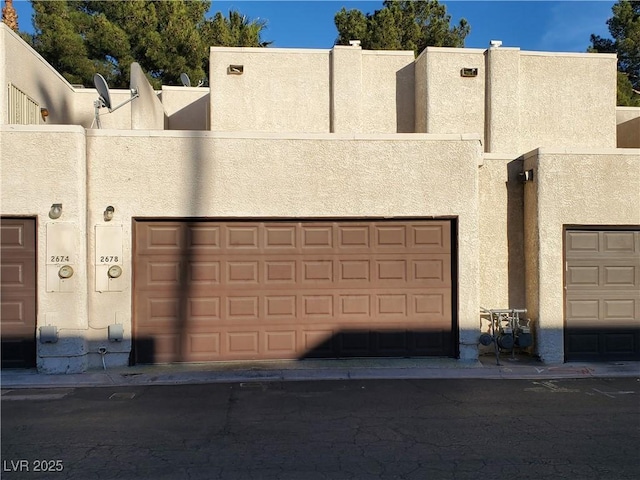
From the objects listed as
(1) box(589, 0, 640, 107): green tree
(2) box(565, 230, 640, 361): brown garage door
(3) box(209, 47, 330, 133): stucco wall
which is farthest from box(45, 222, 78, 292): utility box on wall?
(1) box(589, 0, 640, 107): green tree

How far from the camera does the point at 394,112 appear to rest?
12.4 metres

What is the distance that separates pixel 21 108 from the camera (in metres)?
10.2

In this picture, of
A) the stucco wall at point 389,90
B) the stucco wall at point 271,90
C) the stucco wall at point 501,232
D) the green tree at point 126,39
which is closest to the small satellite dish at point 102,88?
the stucco wall at point 271,90

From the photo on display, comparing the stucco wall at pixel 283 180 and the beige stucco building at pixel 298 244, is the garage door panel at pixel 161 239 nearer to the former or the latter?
the beige stucco building at pixel 298 244

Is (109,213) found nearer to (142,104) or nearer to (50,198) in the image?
(50,198)

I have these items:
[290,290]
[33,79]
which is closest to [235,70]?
[33,79]

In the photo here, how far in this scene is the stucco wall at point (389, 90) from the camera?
40.4 feet

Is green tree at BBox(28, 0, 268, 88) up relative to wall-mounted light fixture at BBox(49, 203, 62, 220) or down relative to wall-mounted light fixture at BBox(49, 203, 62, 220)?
up

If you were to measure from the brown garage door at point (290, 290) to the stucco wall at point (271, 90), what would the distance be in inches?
154

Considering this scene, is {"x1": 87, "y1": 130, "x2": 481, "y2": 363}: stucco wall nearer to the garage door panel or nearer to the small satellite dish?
the garage door panel

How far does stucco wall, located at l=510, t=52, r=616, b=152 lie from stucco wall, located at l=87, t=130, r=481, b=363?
146 inches

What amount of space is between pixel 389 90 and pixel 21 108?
779cm

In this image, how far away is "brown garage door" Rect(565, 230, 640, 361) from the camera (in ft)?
30.5

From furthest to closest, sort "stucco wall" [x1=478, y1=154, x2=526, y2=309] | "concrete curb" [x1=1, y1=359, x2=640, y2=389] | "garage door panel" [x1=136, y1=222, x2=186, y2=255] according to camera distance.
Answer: "stucco wall" [x1=478, y1=154, x2=526, y2=309] < "garage door panel" [x1=136, y1=222, x2=186, y2=255] < "concrete curb" [x1=1, y1=359, x2=640, y2=389]
